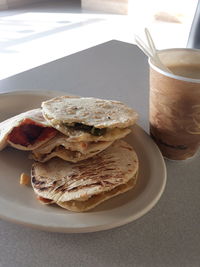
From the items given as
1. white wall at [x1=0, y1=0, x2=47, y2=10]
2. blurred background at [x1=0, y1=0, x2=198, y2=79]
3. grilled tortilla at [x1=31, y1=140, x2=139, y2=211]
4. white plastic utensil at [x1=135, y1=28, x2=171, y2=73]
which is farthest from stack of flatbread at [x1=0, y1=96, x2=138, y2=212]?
white wall at [x1=0, y1=0, x2=47, y2=10]

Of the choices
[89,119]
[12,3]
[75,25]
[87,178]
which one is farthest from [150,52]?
[12,3]

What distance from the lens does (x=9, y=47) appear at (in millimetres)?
3887

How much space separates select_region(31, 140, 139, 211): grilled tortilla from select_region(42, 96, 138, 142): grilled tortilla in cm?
5

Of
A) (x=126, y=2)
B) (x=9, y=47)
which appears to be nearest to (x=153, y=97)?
(x=9, y=47)

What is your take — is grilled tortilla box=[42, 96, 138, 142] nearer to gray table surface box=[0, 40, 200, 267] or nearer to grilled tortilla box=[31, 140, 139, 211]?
grilled tortilla box=[31, 140, 139, 211]

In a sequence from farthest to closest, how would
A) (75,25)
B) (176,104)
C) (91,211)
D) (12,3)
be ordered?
1. (12,3)
2. (75,25)
3. (176,104)
4. (91,211)

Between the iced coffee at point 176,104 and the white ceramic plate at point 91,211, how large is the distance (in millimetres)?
55

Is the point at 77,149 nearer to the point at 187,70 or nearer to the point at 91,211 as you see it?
the point at 91,211

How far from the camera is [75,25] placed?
496cm

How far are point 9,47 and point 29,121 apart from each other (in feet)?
11.4

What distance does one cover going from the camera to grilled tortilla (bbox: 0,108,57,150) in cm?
77

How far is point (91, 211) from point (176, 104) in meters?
0.33

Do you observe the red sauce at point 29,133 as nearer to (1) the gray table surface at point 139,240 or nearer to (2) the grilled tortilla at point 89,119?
(2) the grilled tortilla at point 89,119

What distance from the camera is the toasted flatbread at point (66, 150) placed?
2.34ft
